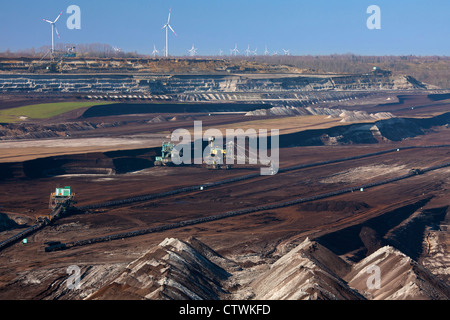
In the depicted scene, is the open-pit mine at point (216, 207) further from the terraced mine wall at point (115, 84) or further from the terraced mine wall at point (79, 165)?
the terraced mine wall at point (115, 84)

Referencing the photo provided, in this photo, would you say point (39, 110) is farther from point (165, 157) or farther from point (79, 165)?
point (79, 165)

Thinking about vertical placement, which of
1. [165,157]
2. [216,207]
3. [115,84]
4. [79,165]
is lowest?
[216,207]

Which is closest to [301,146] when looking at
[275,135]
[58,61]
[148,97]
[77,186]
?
[275,135]

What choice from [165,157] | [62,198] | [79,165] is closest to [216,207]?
[62,198]

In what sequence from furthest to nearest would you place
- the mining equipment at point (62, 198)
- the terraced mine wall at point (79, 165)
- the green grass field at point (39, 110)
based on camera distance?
the green grass field at point (39, 110) → the terraced mine wall at point (79, 165) → the mining equipment at point (62, 198)

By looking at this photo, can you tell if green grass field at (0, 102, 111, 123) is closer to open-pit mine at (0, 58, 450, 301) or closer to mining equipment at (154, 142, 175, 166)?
open-pit mine at (0, 58, 450, 301)

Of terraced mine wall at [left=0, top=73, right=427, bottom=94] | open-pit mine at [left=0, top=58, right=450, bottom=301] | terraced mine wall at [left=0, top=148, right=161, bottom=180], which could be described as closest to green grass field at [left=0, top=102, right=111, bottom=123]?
open-pit mine at [left=0, top=58, right=450, bottom=301]

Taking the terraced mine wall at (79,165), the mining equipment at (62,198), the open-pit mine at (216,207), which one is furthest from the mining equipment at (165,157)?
the mining equipment at (62,198)

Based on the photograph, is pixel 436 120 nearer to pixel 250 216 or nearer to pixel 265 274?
pixel 250 216
